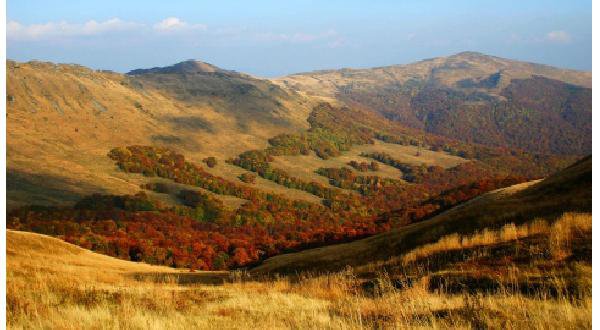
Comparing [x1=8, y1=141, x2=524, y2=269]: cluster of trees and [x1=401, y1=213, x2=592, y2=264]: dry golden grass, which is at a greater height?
[x1=401, y1=213, x2=592, y2=264]: dry golden grass

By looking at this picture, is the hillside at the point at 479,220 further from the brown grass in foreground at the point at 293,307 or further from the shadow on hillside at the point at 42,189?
the shadow on hillside at the point at 42,189

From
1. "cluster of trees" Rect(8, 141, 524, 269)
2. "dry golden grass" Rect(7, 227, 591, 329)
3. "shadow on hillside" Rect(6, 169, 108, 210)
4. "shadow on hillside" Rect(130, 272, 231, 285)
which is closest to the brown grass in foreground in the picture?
"dry golden grass" Rect(7, 227, 591, 329)

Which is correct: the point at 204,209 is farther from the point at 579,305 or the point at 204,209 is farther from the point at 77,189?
the point at 579,305

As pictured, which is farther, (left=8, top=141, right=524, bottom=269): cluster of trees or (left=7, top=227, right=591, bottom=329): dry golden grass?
(left=8, top=141, right=524, bottom=269): cluster of trees

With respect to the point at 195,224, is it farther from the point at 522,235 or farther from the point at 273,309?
the point at 273,309

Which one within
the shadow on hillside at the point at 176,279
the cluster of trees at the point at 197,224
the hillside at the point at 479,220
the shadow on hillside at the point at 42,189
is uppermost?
the hillside at the point at 479,220

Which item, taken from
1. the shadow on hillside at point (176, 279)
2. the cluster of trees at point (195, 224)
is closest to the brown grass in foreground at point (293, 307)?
the shadow on hillside at point (176, 279)

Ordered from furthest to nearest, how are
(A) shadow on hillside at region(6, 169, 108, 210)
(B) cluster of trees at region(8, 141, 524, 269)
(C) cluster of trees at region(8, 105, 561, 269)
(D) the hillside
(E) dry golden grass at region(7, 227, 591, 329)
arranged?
1. (A) shadow on hillside at region(6, 169, 108, 210)
2. (C) cluster of trees at region(8, 105, 561, 269)
3. (B) cluster of trees at region(8, 141, 524, 269)
4. (D) the hillside
5. (E) dry golden grass at region(7, 227, 591, 329)

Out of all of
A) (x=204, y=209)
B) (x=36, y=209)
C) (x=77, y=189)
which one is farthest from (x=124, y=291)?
(x=204, y=209)

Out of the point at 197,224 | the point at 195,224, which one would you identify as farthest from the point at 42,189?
the point at 197,224

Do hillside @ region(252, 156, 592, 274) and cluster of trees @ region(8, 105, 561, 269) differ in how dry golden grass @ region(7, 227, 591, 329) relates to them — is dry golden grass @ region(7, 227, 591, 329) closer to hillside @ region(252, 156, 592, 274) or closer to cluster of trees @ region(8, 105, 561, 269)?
hillside @ region(252, 156, 592, 274)

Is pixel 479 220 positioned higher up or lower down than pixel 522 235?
lower down

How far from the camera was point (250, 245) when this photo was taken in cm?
12738

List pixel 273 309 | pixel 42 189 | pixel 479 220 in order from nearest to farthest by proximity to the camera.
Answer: pixel 273 309
pixel 479 220
pixel 42 189
